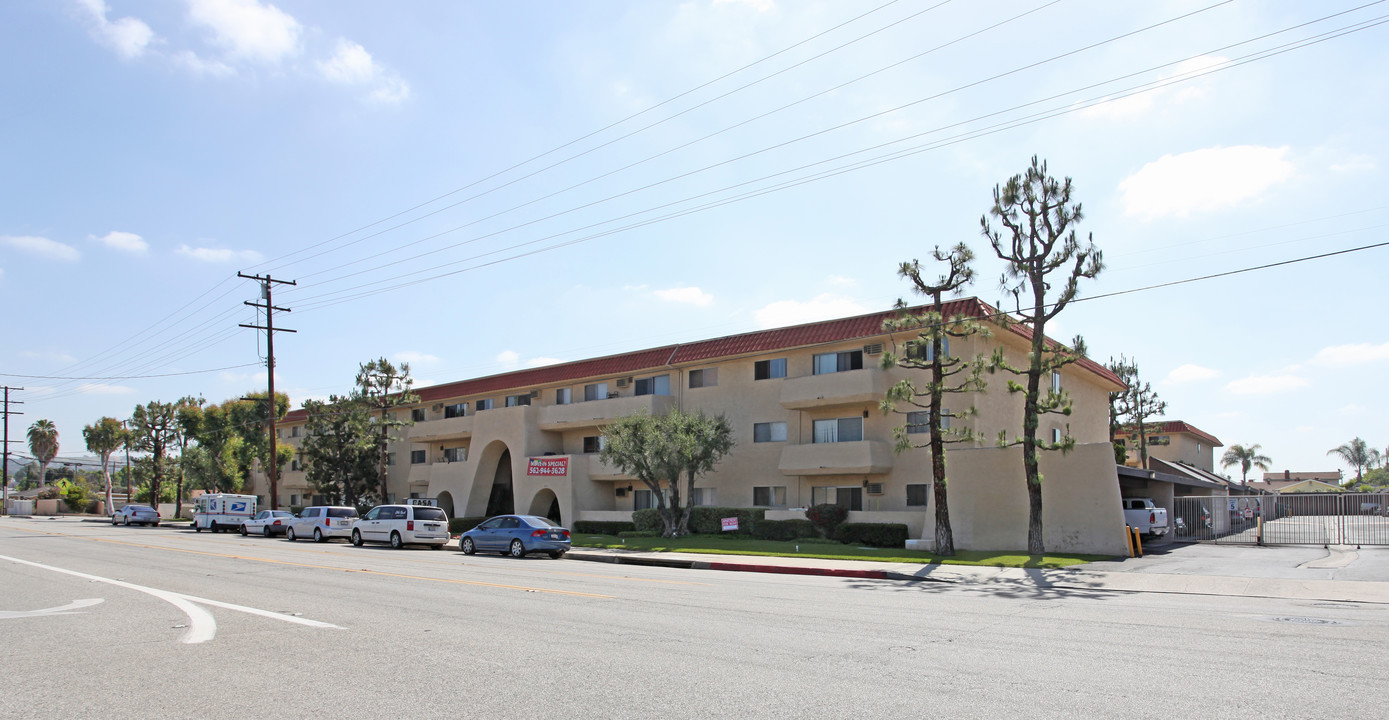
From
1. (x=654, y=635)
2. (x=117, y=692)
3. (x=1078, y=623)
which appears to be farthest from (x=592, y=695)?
(x=1078, y=623)

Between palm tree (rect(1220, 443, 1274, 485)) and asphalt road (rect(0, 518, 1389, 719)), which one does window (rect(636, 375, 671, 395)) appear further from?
palm tree (rect(1220, 443, 1274, 485))

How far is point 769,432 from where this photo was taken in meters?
35.9

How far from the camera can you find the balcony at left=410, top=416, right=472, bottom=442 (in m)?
49.0

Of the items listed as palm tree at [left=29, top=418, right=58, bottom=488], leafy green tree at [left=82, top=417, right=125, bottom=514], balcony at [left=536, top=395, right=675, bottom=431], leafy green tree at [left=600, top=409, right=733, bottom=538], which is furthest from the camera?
palm tree at [left=29, top=418, right=58, bottom=488]

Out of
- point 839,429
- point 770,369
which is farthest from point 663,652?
point 770,369

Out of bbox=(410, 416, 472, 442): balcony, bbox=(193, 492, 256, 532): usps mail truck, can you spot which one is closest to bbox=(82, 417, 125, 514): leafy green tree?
bbox=(193, 492, 256, 532): usps mail truck

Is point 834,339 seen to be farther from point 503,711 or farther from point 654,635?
point 503,711

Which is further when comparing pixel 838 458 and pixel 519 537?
pixel 838 458

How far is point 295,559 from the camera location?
912 inches

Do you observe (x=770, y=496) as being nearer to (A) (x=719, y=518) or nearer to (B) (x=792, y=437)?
(A) (x=719, y=518)

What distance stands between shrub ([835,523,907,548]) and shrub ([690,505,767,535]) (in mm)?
4069

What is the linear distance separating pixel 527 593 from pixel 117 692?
7.71 metres

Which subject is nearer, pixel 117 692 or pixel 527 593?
pixel 117 692

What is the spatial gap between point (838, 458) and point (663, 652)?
78.2 feet
